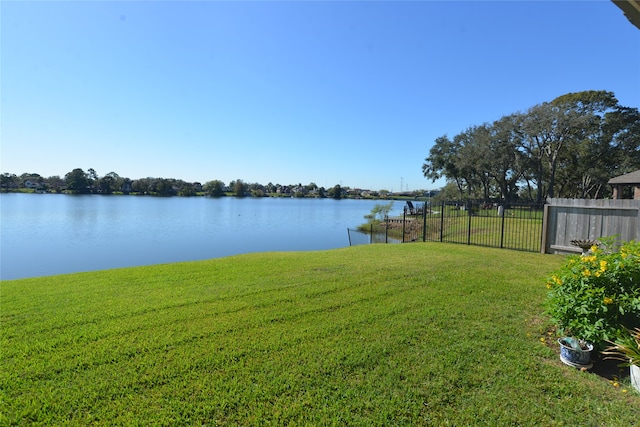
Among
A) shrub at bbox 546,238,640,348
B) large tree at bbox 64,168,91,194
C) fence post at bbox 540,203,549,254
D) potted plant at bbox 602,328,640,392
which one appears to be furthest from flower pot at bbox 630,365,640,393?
large tree at bbox 64,168,91,194

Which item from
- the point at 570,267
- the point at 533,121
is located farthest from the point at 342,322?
the point at 533,121

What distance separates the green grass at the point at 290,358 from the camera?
2.35 m

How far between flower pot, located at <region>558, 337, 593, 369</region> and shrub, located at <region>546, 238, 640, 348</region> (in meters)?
0.11

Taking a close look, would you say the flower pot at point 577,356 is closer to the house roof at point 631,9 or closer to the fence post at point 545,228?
the house roof at point 631,9

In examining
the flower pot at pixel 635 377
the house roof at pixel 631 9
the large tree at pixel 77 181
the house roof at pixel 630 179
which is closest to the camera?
the house roof at pixel 631 9

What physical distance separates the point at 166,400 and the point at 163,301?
2514 mm

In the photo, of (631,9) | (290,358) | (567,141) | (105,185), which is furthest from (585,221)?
(105,185)

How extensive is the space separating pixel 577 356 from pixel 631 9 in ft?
9.30

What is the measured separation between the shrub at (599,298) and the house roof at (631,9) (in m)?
2.20

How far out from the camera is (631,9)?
1.68 m

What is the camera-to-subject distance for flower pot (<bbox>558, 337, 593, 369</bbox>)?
2.99 meters

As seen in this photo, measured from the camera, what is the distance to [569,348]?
304 cm

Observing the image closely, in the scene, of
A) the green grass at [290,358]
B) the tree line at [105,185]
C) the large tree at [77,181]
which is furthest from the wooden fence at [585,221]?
the large tree at [77,181]

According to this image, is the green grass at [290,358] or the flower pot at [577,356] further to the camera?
the flower pot at [577,356]
